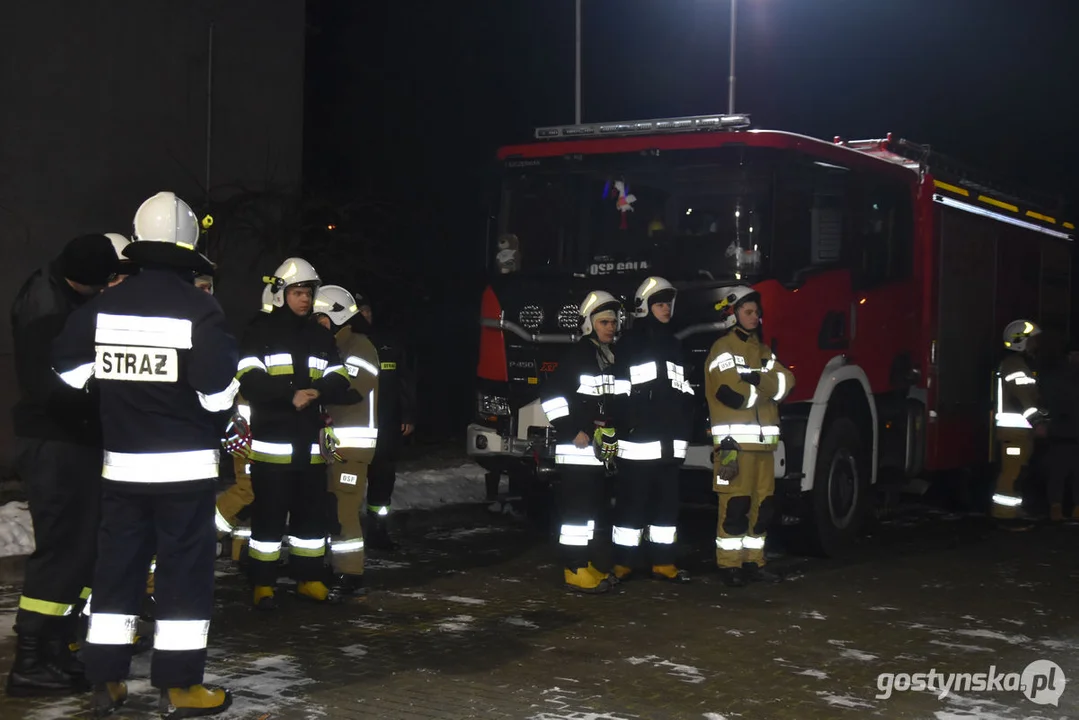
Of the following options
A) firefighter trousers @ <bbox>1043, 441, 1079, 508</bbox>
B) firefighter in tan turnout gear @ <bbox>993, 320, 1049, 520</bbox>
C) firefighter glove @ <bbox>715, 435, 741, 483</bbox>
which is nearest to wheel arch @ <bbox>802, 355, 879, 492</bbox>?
firefighter glove @ <bbox>715, 435, 741, 483</bbox>

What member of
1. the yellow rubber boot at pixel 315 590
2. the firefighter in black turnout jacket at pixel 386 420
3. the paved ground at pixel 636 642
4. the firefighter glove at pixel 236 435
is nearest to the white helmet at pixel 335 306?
the firefighter in black turnout jacket at pixel 386 420

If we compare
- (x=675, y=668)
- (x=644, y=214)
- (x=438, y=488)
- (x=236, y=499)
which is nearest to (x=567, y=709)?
(x=675, y=668)

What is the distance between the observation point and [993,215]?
1313 centimetres

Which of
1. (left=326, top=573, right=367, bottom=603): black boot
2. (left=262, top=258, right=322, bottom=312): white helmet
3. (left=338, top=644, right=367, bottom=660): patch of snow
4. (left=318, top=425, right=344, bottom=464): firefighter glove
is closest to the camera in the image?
(left=338, top=644, right=367, bottom=660): patch of snow

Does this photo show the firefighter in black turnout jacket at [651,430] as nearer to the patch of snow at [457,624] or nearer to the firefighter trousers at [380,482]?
the patch of snow at [457,624]

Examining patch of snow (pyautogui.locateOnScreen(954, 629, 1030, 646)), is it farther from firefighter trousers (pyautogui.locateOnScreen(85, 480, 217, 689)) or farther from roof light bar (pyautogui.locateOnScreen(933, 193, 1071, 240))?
roof light bar (pyautogui.locateOnScreen(933, 193, 1071, 240))

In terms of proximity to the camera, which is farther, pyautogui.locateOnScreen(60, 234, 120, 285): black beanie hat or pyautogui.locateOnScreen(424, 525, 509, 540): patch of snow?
pyautogui.locateOnScreen(424, 525, 509, 540): patch of snow

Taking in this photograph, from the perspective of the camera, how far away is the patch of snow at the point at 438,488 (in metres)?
12.2

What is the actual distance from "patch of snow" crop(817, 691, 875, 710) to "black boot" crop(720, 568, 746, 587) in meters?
2.78

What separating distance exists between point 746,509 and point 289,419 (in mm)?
3231

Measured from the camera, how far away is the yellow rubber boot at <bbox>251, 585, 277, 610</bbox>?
7805 mm

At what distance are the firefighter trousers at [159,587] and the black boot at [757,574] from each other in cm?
453

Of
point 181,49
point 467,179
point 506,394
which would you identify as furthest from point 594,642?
point 467,179

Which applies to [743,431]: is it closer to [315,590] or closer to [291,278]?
[315,590]
